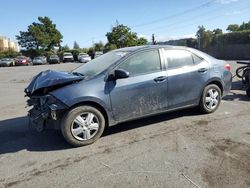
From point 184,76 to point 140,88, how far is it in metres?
1.06

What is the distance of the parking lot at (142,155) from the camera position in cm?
322

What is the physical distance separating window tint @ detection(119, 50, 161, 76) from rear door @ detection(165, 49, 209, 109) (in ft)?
0.84

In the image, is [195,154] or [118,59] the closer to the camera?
[195,154]

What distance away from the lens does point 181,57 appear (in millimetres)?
5301

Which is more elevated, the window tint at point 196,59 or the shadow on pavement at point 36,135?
the window tint at point 196,59

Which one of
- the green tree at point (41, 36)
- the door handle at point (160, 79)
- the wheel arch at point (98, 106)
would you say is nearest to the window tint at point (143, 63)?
the door handle at point (160, 79)

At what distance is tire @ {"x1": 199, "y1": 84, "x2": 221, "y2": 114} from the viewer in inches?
219

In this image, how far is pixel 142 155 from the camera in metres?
3.85

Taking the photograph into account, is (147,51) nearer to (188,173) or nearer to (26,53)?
(188,173)

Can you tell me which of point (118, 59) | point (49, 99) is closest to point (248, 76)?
point (118, 59)

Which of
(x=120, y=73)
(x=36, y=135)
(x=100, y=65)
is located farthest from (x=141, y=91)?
(x=36, y=135)

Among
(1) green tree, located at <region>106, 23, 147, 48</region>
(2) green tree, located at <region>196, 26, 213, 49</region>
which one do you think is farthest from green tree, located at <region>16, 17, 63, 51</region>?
(2) green tree, located at <region>196, 26, 213, 49</region>

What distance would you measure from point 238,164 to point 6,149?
3.58 m

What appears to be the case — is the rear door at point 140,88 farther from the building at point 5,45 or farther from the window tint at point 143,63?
the building at point 5,45
